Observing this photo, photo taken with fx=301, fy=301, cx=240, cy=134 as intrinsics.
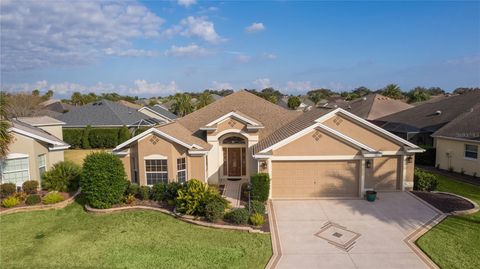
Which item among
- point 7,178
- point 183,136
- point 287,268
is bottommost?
point 287,268

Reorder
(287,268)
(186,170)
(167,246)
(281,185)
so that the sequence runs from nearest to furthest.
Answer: (287,268)
(167,246)
(281,185)
(186,170)

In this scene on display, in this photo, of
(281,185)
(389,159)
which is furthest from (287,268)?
(389,159)

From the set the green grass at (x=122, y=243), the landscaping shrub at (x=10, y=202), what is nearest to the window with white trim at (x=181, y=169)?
the green grass at (x=122, y=243)

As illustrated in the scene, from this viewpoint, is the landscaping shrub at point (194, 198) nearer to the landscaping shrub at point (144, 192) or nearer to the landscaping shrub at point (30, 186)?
the landscaping shrub at point (144, 192)

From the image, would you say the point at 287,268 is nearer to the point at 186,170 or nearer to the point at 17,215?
the point at 186,170

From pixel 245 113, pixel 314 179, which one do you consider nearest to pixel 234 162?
pixel 245 113

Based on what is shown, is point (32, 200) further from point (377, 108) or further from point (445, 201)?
point (377, 108)

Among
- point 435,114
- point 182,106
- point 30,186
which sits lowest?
point 30,186
